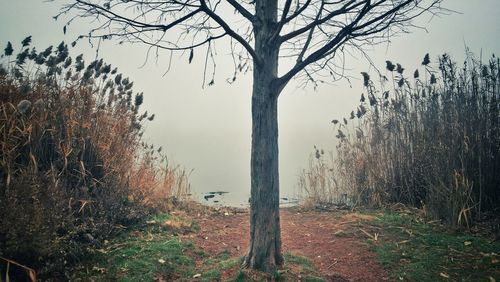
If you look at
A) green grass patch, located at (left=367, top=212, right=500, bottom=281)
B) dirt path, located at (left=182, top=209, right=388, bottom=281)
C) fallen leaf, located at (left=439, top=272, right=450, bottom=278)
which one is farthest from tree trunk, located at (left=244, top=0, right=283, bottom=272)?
fallen leaf, located at (left=439, top=272, right=450, bottom=278)

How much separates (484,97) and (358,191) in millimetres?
3079

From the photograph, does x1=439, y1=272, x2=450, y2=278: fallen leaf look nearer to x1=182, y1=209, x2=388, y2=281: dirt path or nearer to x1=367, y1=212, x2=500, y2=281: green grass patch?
x1=367, y1=212, x2=500, y2=281: green grass patch

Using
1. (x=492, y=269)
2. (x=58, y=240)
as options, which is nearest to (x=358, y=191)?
(x=492, y=269)

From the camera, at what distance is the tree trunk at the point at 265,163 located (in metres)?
3.57

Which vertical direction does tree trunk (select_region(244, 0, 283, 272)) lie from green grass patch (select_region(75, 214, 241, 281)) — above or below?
A: above

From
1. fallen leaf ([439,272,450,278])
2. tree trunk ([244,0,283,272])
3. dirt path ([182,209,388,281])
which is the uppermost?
tree trunk ([244,0,283,272])

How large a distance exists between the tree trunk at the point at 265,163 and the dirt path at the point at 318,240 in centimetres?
82

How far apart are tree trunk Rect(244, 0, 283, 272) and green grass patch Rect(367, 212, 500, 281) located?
1.50 m

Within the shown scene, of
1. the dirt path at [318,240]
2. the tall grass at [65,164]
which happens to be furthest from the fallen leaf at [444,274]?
the tall grass at [65,164]

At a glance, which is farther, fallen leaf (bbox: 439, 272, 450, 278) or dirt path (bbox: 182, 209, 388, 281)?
dirt path (bbox: 182, 209, 388, 281)

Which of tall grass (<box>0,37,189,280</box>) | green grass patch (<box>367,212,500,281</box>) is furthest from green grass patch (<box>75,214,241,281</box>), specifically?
green grass patch (<box>367,212,500,281</box>)

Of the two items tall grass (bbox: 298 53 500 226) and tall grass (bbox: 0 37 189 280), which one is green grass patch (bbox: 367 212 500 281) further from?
tall grass (bbox: 0 37 189 280)

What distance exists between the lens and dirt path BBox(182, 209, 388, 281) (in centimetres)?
400

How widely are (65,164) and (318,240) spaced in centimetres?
383
